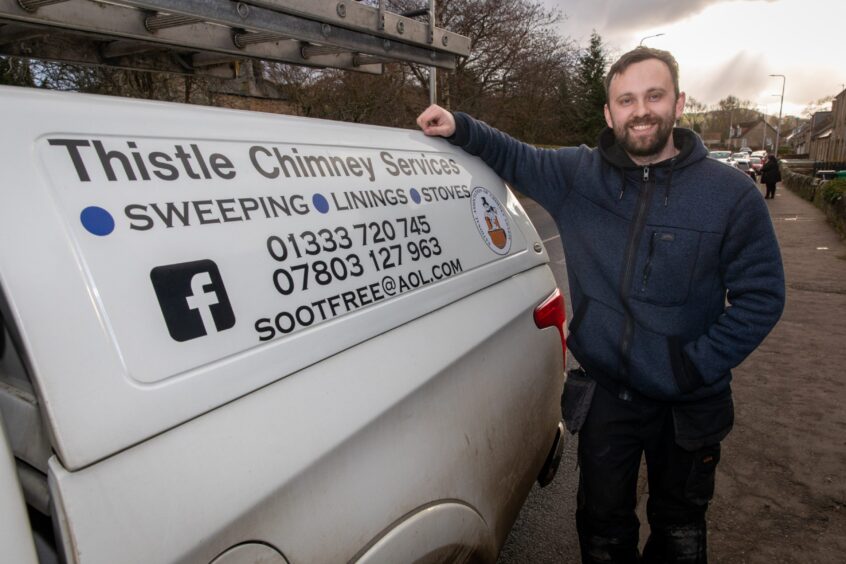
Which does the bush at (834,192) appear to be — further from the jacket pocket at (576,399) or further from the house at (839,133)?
the house at (839,133)

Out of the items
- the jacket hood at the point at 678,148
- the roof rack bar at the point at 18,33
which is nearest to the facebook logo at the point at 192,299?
the roof rack bar at the point at 18,33

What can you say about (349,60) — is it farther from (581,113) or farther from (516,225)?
(581,113)

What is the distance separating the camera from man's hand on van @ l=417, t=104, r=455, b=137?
2.20 metres

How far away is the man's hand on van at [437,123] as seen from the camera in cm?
220

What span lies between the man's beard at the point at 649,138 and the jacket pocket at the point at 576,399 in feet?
2.89

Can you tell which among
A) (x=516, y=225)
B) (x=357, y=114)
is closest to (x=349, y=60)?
(x=516, y=225)

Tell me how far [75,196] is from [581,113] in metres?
42.3

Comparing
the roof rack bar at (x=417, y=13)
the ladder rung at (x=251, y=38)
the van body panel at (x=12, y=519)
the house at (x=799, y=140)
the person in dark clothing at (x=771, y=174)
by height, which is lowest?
the house at (x=799, y=140)

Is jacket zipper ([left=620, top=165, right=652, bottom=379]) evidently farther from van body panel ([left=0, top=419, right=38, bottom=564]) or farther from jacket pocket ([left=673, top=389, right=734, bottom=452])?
van body panel ([left=0, top=419, right=38, bottom=564])

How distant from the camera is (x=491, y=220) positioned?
2119mm

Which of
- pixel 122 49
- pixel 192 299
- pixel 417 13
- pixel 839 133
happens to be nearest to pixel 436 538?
pixel 192 299

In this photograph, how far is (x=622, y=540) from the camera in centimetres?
213

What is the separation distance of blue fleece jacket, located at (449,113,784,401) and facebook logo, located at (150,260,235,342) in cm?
144

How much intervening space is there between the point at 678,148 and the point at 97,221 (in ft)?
6.29
